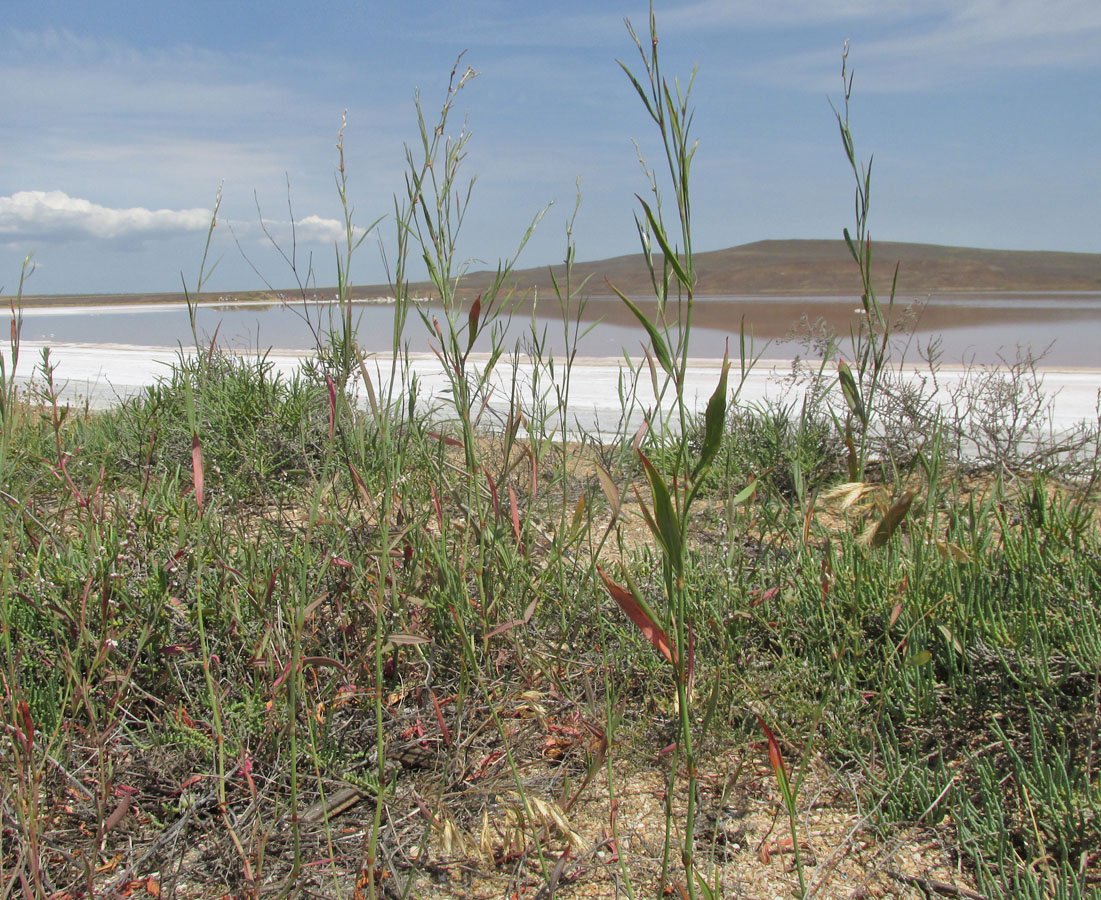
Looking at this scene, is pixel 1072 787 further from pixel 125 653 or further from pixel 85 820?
pixel 125 653

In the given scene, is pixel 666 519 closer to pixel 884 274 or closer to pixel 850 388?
pixel 850 388

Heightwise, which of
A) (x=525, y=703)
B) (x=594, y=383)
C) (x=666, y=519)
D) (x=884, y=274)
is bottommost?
(x=525, y=703)

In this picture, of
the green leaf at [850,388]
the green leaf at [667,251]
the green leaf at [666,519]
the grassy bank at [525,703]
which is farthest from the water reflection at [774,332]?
the green leaf at [666,519]

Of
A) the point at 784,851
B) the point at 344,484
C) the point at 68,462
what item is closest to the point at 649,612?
the point at 784,851

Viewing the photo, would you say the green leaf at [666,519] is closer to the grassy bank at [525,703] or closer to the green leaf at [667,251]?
the grassy bank at [525,703]

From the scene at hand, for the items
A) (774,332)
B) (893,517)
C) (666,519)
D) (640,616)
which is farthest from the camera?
(774,332)

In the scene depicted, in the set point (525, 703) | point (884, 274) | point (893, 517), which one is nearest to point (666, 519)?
point (893, 517)

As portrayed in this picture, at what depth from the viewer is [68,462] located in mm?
3350

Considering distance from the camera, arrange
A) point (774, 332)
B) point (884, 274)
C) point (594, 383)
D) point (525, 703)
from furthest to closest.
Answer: point (884, 274), point (774, 332), point (594, 383), point (525, 703)

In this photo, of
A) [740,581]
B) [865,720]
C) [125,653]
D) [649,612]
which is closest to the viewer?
[649,612]

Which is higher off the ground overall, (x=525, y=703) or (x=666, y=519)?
(x=666, y=519)

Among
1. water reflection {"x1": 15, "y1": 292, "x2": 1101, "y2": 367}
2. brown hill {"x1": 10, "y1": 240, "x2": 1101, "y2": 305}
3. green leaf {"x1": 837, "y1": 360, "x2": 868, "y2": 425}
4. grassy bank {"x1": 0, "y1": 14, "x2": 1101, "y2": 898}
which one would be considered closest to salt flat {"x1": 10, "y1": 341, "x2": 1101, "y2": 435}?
water reflection {"x1": 15, "y1": 292, "x2": 1101, "y2": 367}

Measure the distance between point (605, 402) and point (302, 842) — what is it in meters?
4.54

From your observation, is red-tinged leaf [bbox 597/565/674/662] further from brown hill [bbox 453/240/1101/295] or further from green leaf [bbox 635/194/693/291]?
brown hill [bbox 453/240/1101/295]
